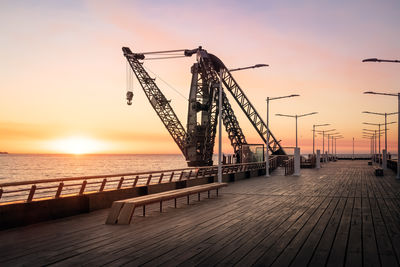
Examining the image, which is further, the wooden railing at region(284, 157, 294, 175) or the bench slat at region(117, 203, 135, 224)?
the wooden railing at region(284, 157, 294, 175)

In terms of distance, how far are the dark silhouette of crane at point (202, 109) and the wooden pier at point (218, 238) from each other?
46712 mm

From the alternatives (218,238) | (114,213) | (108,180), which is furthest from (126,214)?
(108,180)

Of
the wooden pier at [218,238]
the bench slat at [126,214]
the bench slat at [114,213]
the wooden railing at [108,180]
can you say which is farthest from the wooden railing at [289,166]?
the bench slat at [126,214]

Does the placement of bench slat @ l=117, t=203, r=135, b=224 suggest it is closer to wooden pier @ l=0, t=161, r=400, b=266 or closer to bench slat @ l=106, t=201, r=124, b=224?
bench slat @ l=106, t=201, r=124, b=224

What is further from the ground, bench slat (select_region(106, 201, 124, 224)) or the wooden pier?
bench slat (select_region(106, 201, 124, 224))

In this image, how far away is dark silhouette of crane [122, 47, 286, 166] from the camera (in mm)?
60156

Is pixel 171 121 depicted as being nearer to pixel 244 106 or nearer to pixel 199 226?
pixel 244 106

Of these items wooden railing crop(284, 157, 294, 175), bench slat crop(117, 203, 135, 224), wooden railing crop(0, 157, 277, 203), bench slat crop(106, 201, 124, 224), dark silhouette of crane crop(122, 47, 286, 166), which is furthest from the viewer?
dark silhouette of crane crop(122, 47, 286, 166)

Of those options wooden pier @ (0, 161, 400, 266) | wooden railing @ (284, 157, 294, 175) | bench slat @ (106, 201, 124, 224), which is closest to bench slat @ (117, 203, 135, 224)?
bench slat @ (106, 201, 124, 224)

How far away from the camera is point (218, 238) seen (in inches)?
320

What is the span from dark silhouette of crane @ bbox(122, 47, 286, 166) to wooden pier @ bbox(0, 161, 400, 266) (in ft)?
153

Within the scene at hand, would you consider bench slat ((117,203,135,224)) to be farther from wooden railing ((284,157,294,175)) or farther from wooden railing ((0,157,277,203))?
wooden railing ((284,157,294,175))

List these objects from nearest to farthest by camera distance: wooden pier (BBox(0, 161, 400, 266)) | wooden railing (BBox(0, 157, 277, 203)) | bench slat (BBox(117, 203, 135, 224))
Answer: wooden pier (BBox(0, 161, 400, 266)) → bench slat (BBox(117, 203, 135, 224)) → wooden railing (BBox(0, 157, 277, 203))

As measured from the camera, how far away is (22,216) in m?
9.49
